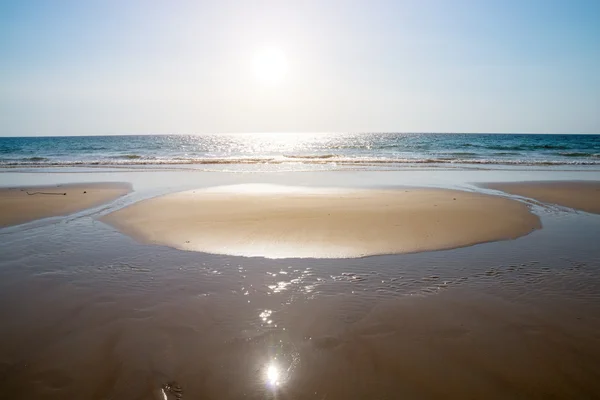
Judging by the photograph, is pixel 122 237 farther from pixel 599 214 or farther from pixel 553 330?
pixel 599 214

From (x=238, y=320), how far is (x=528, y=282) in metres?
4.07

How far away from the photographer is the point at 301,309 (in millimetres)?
4203

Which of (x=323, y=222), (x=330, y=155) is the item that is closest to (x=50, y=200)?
(x=323, y=222)

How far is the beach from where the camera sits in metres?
3.04

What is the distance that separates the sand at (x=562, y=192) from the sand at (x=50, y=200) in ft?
49.3

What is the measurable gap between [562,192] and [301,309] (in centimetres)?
1352

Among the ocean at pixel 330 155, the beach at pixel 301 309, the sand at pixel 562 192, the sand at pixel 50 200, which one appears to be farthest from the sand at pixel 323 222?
the ocean at pixel 330 155

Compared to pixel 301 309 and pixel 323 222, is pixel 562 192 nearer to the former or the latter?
pixel 323 222

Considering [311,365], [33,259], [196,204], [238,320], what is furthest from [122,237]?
[311,365]

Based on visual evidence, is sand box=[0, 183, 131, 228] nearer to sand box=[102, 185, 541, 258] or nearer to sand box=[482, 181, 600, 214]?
sand box=[102, 185, 541, 258]

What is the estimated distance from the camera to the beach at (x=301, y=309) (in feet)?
9.96

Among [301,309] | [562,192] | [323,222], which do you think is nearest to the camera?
[301,309]

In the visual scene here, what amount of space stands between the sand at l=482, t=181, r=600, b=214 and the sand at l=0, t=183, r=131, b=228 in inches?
591

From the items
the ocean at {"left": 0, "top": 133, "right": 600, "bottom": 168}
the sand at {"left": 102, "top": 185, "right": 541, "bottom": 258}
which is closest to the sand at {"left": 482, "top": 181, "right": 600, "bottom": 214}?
the sand at {"left": 102, "top": 185, "right": 541, "bottom": 258}
